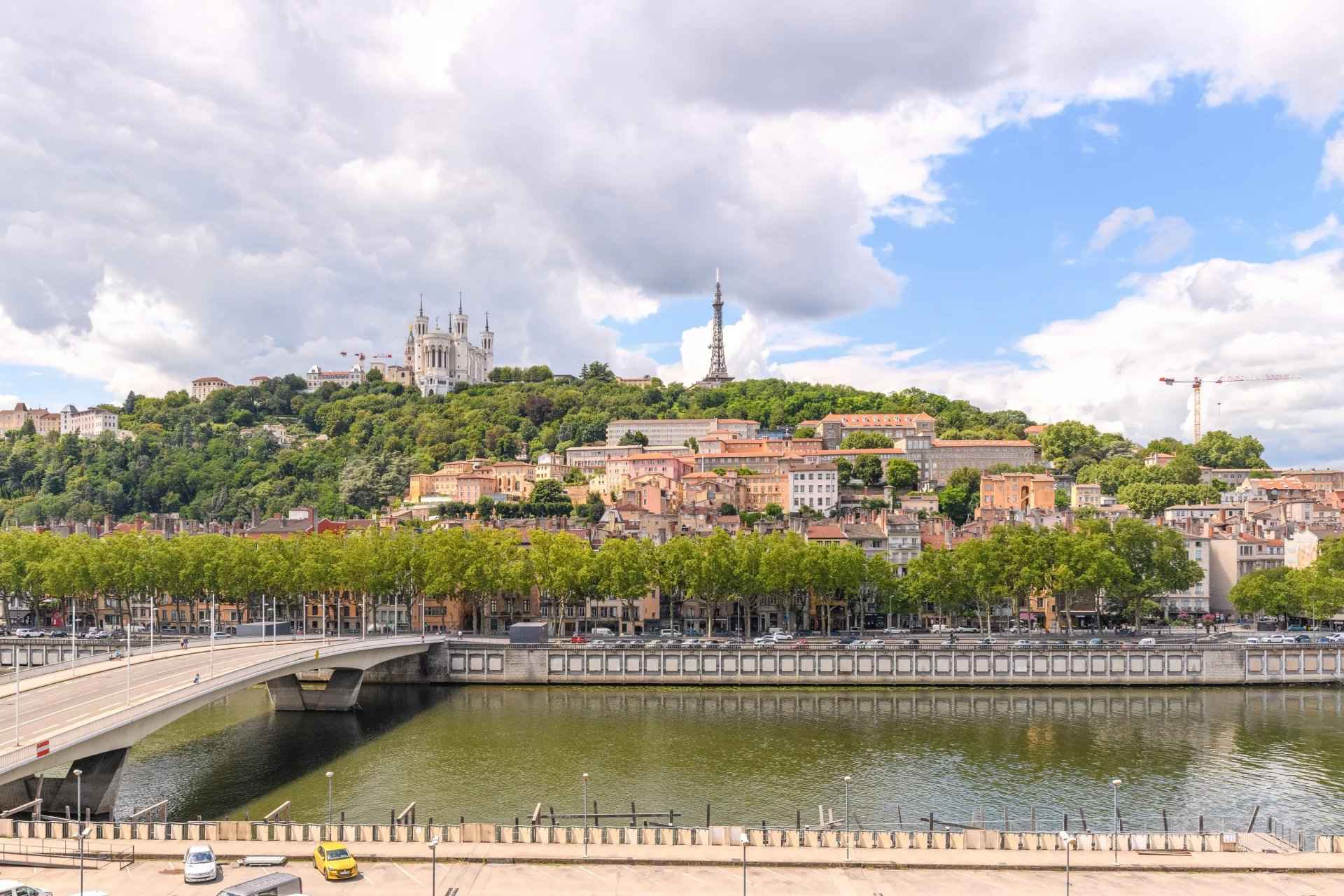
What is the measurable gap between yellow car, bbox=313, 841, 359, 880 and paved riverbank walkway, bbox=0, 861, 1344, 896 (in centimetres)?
23

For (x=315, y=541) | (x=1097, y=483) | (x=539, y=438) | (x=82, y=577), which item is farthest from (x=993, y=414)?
(x=82, y=577)

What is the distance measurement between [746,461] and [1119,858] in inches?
4576

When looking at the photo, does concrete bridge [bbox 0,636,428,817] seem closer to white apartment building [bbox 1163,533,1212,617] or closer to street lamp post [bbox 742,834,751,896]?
street lamp post [bbox 742,834,751,896]

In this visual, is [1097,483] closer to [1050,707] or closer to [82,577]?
[1050,707]

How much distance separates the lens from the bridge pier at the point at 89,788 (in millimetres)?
34562

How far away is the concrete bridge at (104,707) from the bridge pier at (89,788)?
0.9 inches

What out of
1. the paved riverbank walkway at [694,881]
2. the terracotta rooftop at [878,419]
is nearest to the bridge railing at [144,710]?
the paved riverbank walkway at [694,881]

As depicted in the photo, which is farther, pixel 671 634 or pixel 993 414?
pixel 993 414

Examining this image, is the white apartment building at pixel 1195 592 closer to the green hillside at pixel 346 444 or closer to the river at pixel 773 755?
the river at pixel 773 755

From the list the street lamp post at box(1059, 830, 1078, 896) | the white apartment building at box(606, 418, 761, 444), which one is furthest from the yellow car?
the white apartment building at box(606, 418, 761, 444)

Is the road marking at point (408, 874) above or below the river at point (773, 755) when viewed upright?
above

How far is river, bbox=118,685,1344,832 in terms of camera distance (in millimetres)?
36656

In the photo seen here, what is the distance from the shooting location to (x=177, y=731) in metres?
49.4

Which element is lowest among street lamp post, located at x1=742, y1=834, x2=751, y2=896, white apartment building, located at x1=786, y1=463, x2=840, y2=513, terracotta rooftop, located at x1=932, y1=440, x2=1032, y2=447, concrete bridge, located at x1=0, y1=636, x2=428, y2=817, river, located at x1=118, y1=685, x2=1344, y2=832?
river, located at x1=118, y1=685, x2=1344, y2=832
